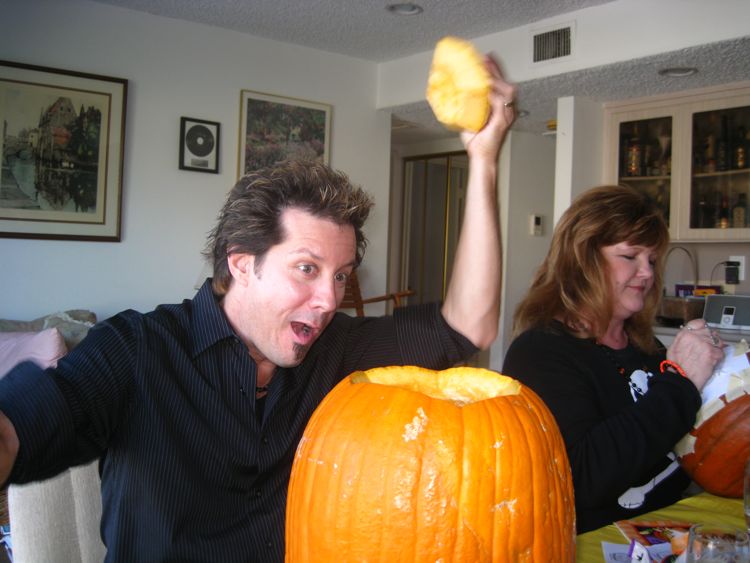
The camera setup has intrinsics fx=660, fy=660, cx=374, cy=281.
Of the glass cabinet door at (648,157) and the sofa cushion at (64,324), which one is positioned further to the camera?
the glass cabinet door at (648,157)

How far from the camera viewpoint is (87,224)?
3.85m

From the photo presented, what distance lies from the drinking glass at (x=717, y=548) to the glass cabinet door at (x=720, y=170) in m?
3.67

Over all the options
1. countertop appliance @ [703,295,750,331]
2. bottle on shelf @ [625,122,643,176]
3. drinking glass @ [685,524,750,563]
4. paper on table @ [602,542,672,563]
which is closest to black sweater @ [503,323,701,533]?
paper on table @ [602,542,672,563]

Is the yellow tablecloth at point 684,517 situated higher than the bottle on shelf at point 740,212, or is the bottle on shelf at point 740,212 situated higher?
the bottle on shelf at point 740,212

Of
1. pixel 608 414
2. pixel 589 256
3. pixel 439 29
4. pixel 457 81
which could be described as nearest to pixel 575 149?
pixel 439 29

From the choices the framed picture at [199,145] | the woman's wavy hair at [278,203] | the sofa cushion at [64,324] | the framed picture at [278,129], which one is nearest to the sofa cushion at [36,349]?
the sofa cushion at [64,324]

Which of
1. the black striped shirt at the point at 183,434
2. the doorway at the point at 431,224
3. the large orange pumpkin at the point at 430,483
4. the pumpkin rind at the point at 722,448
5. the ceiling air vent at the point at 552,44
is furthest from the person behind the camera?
the doorway at the point at 431,224

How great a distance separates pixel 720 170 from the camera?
4.09 m

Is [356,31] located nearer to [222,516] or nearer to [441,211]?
[441,211]

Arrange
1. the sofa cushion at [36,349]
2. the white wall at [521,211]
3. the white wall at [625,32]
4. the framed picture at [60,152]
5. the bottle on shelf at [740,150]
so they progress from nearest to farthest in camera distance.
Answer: the sofa cushion at [36,349] < the white wall at [625,32] < the framed picture at [60,152] < the bottle on shelf at [740,150] < the white wall at [521,211]

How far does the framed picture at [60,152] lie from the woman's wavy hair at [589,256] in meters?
2.96

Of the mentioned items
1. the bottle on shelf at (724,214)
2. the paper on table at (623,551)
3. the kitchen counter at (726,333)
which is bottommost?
the paper on table at (623,551)

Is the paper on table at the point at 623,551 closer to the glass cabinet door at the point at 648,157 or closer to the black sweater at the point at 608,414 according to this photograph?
the black sweater at the point at 608,414

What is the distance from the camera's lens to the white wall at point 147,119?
368 centimetres
